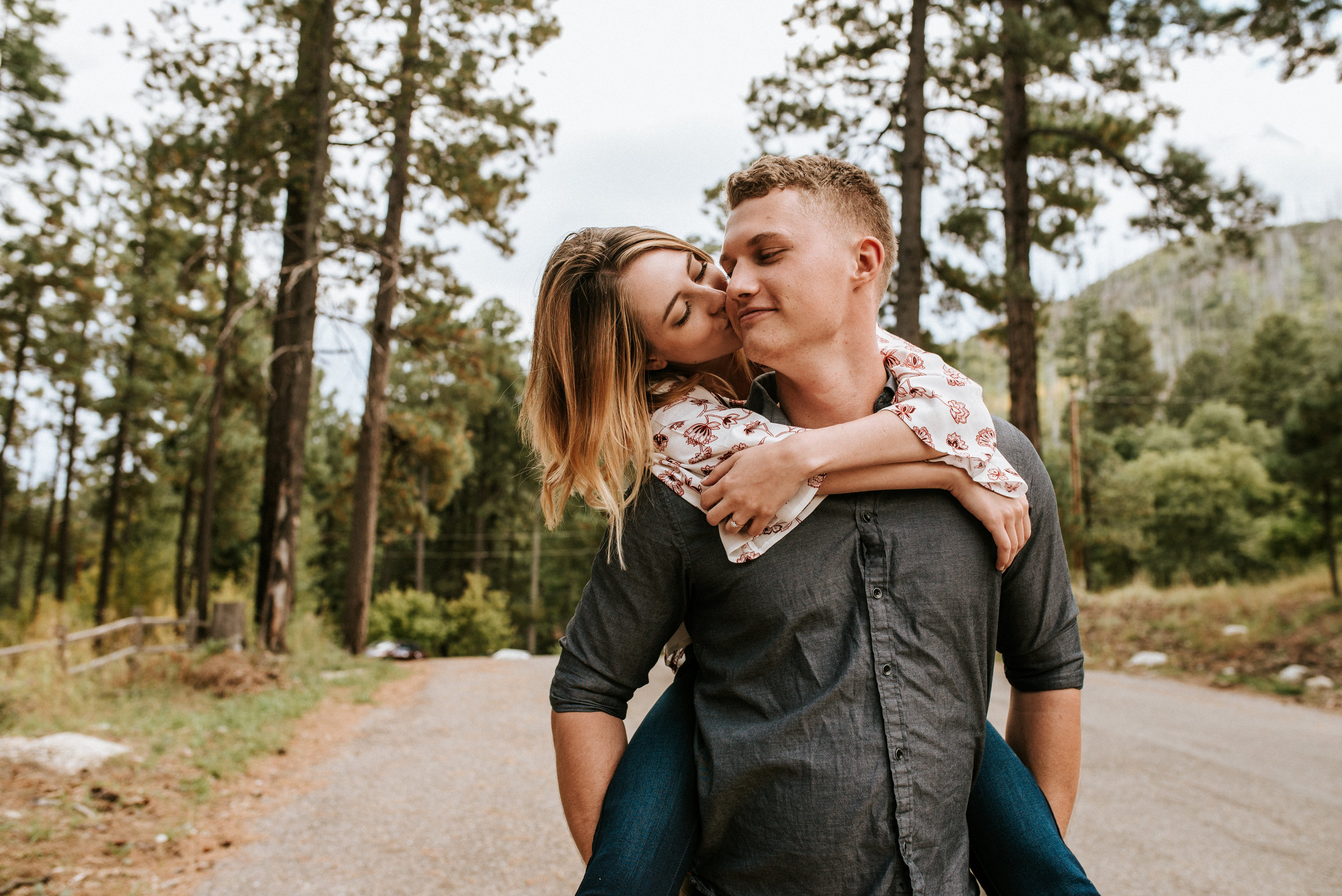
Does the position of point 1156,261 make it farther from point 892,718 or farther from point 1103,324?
point 892,718

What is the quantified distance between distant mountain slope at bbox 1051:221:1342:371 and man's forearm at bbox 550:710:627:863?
90462mm

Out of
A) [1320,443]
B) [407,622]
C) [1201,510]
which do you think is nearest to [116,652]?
[1320,443]

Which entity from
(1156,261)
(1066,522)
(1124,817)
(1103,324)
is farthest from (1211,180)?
(1156,261)

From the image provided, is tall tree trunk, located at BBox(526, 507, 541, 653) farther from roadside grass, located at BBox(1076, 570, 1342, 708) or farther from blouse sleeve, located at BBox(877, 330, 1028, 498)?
blouse sleeve, located at BBox(877, 330, 1028, 498)

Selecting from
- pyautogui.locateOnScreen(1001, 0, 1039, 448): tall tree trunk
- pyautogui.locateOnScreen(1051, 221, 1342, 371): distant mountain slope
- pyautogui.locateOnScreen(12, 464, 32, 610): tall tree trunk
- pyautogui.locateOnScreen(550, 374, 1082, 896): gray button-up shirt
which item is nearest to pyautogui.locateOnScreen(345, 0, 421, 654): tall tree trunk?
pyautogui.locateOnScreen(1001, 0, 1039, 448): tall tree trunk

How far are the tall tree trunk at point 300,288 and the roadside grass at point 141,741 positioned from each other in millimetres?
1024

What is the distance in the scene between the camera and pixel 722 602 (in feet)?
4.96

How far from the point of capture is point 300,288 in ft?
40.1

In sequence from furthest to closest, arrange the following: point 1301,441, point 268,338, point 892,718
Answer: point 268,338, point 1301,441, point 892,718

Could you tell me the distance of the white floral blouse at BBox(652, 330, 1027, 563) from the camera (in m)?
1.49

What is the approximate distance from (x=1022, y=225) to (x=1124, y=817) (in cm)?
681

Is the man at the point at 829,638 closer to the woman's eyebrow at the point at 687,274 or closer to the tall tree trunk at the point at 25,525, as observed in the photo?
the woman's eyebrow at the point at 687,274

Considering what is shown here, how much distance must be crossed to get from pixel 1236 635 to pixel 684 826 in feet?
57.6

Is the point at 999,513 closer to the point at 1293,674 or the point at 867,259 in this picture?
the point at 867,259
